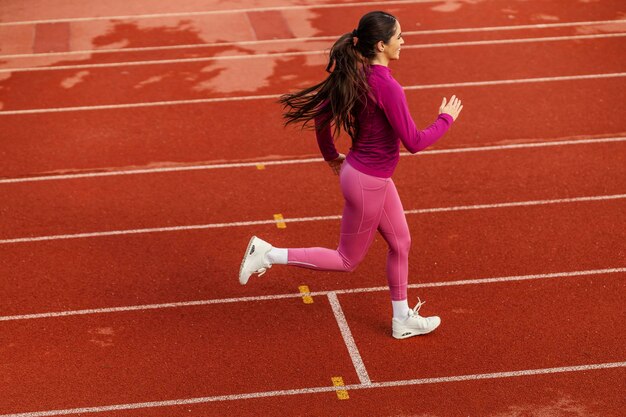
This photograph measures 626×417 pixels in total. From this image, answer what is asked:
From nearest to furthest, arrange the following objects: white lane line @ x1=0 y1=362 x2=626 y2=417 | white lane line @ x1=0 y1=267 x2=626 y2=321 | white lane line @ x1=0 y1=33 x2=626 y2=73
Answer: white lane line @ x1=0 y1=362 x2=626 y2=417 < white lane line @ x1=0 y1=267 x2=626 y2=321 < white lane line @ x1=0 y1=33 x2=626 y2=73

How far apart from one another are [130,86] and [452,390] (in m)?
6.29

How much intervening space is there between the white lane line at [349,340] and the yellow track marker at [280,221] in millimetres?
1056

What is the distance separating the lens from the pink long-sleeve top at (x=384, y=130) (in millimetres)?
5406

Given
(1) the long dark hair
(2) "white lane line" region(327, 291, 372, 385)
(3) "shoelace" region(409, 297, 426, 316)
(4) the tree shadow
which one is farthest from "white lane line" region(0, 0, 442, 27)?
(1) the long dark hair

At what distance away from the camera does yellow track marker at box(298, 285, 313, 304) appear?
671cm

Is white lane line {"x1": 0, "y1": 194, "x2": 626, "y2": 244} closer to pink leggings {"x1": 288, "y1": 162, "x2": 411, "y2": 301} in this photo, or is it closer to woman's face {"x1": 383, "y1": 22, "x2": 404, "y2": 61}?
pink leggings {"x1": 288, "y1": 162, "x2": 411, "y2": 301}

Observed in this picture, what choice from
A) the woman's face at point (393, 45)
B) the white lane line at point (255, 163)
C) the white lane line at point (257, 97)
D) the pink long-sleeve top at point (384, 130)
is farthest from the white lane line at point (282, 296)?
the white lane line at point (257, 97)

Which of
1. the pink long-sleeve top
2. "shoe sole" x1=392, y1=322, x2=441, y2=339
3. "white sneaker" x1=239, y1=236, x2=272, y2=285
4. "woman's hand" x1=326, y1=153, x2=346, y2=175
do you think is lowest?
"shoe sole" x1=392, y1=322, x2=441, y2=339

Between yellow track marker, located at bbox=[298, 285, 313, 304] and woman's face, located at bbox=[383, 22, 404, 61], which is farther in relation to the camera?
yellow track marker, located at bbox=[298, 285, 313, 304]

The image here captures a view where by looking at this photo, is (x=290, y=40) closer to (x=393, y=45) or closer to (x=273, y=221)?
(x=273, y=221)

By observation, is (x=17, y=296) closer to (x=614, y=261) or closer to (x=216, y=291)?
(x=216, y=291)

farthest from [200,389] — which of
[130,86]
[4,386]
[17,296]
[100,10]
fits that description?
[100,10]

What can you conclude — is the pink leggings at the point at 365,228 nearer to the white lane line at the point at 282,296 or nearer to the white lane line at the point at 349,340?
the white lane line at the point at 349,340

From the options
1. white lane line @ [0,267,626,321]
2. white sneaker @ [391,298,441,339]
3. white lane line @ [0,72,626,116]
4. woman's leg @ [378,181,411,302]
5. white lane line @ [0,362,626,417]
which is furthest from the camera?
white lane line @ [0,72,626,116]
